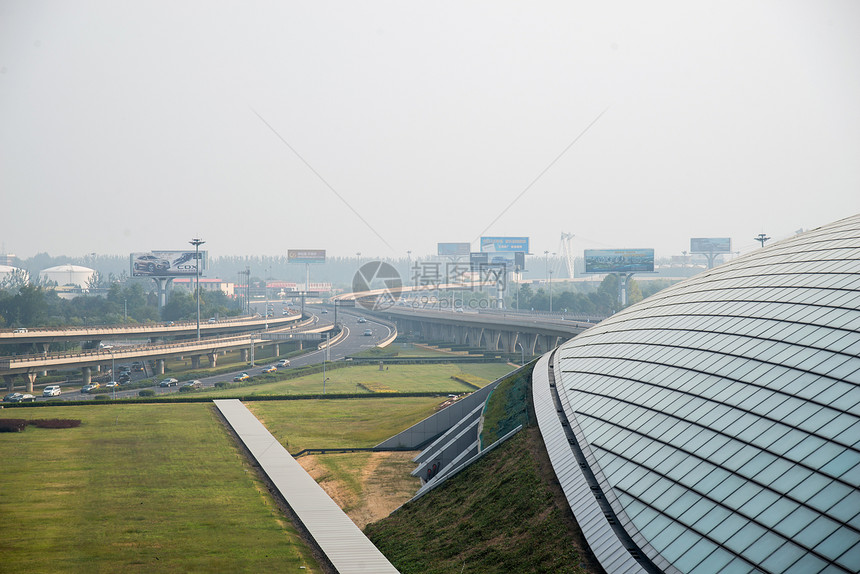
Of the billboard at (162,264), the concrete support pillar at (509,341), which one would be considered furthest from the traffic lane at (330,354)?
the billboard at (162,264)

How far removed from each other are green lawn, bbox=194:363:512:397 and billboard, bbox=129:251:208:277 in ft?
258

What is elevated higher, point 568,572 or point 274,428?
point 568,572

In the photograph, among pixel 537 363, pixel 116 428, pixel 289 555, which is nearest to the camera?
pixel 289 555

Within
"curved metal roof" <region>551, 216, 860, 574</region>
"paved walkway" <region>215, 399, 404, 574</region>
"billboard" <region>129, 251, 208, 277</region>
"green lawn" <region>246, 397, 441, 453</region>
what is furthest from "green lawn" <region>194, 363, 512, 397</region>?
"billboard" <region>129, 251, 208, 277</region>

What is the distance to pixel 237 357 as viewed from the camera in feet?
447

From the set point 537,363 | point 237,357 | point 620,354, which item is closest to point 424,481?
point 537,363

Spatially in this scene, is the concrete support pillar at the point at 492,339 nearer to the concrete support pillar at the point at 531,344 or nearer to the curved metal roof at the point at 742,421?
the concrete support pillar at the point at 531,344

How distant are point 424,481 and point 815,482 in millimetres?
27651

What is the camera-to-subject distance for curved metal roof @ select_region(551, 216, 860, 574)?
1844 centimetres

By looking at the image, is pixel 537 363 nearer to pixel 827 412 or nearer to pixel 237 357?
pixel 827 412

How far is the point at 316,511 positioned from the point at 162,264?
473 feet

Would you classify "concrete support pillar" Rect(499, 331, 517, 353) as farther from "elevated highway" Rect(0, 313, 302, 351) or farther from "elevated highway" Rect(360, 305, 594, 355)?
"elevated highway" Rect(0, 313, 302, 351)

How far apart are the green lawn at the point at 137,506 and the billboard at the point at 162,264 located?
4466 inches

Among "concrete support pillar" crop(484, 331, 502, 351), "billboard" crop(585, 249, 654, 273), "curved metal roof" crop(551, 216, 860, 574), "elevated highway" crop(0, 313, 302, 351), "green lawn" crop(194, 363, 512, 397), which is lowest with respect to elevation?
"green lawn" crop(194, 363, 512, 397)
